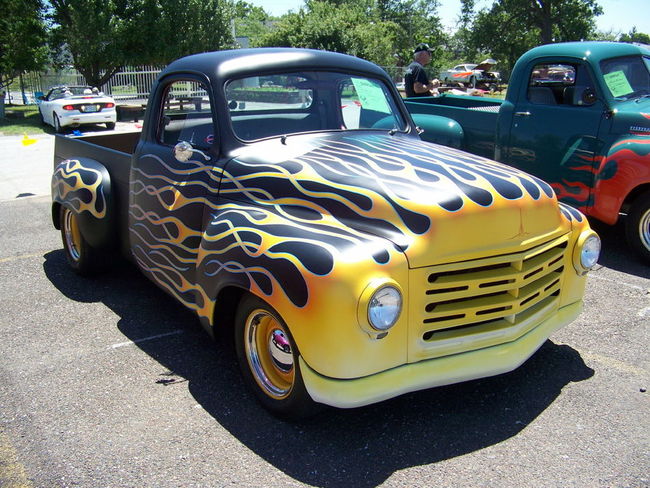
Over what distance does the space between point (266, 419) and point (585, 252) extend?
2.00m

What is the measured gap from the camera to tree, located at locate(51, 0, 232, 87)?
20734mm

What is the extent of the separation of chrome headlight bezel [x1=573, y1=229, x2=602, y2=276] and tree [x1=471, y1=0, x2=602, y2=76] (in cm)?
4592

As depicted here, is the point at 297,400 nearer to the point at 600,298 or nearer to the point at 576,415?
the point at 576,415

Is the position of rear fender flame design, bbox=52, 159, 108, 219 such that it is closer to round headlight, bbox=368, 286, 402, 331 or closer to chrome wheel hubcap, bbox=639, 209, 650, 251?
round headlight, bbox=368, 286, 402, 331

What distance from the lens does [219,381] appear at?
344cm

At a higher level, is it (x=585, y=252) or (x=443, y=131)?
(x=443, y=131)

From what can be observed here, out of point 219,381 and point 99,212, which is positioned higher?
point 99,212

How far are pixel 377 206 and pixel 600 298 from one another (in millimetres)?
2685

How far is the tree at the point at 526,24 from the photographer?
149 ft

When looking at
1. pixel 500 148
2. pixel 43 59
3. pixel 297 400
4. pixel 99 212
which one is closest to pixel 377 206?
pixel 297 400

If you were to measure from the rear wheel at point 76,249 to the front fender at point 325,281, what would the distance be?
241 cm

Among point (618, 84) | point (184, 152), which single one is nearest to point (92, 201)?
point (184, 152)

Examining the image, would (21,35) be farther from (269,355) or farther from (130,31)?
(269,355)

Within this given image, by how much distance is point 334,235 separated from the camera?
2.79 metres
